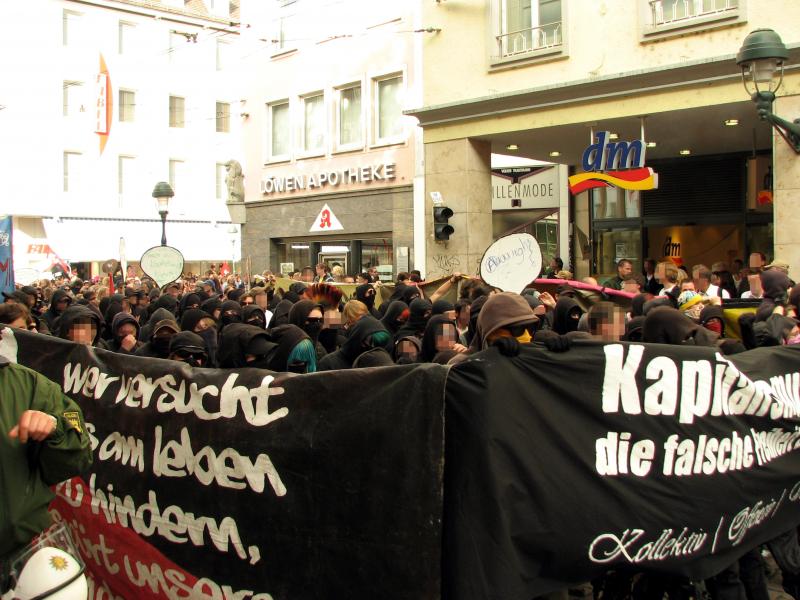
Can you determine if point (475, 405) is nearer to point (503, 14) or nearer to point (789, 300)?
point (789, 300)

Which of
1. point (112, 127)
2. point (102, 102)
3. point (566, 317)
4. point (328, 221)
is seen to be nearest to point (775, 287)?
point (566, 317)

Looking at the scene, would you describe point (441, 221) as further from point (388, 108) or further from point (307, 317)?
point (307, 317)

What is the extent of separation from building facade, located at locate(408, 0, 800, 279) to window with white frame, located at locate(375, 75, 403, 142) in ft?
13.8

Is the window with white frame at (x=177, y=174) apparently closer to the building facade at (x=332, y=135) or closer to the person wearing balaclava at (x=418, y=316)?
the building facade at (x=332, y=135)

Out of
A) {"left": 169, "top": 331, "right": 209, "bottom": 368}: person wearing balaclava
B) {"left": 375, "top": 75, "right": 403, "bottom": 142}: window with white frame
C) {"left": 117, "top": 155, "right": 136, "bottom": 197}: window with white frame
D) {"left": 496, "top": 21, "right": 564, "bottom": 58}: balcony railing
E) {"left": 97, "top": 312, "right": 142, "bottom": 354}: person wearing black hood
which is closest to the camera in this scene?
{"left": 169, "top": 331, "right": 209, "bottom": 368}: person wearing balaclava

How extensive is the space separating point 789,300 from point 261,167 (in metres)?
20.7

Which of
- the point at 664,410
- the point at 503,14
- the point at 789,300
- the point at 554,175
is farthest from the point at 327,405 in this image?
the point at 554,175

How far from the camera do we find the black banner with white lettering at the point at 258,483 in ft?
11.2

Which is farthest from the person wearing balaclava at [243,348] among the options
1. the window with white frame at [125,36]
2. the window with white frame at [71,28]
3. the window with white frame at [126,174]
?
the window with white frame at [125,36]

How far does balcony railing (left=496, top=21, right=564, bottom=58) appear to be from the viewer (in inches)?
626

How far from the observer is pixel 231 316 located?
9.25 m

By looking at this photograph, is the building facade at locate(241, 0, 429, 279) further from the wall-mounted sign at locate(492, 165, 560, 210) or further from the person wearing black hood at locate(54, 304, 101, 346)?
the person wearing black hood at locate(54, 304, 101, 346)

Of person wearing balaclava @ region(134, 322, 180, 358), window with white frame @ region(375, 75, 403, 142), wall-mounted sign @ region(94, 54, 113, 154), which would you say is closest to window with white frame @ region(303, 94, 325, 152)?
window with white frame @ region(375, 75, 403, 142)

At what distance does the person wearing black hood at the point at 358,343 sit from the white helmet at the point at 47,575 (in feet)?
10.7
